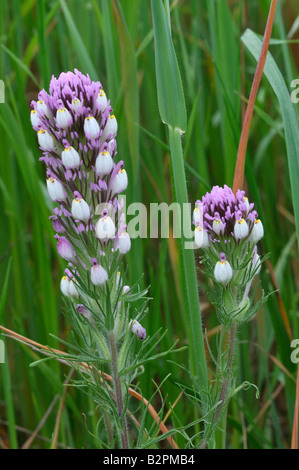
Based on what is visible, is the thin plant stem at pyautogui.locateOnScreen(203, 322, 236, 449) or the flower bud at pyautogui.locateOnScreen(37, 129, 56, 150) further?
the thin plant stem at pyautogui.locateOnScreen(203, 322, 236, 449)

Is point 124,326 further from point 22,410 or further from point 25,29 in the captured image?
point 25,29

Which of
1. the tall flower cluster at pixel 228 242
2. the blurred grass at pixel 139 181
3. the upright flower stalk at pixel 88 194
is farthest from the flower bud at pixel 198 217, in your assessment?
the blurred grass at pixel 139 181

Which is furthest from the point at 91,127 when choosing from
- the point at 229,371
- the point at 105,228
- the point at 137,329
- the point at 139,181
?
the point at 139,181

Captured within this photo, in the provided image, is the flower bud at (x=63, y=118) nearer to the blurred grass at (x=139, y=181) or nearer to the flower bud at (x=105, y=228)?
the flower bud at (x=105, y=228)

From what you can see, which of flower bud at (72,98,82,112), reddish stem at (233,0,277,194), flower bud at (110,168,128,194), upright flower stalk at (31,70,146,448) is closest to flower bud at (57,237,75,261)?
upright flower stalk at (31,70,146,448)

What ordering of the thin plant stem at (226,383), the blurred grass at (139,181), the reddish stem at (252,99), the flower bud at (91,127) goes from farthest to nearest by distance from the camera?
the blurred grass at (139,181), the reddish stem at (252,99), the thin plant stem at (226,383), the flower bud at (91,127)

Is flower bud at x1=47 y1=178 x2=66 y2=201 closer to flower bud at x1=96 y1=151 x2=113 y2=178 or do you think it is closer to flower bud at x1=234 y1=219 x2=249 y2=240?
flower bud at x1=96 y1=151 x2=113 y2=178
